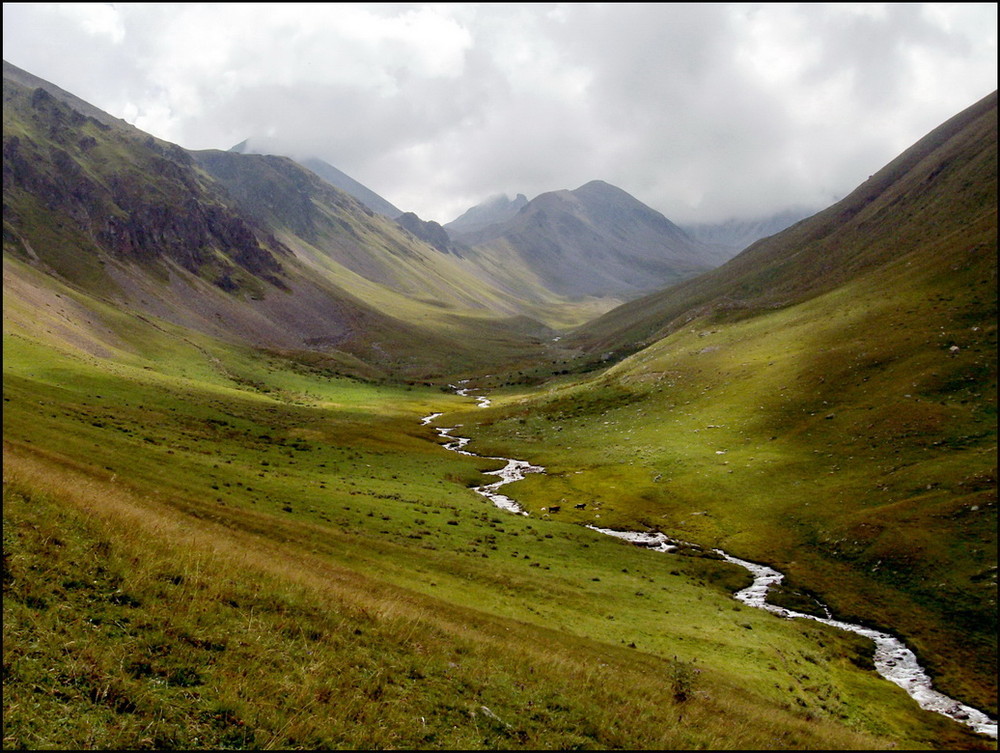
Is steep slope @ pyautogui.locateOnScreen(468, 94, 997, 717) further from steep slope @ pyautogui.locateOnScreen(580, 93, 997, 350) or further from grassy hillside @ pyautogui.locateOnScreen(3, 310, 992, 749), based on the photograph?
grassy hillside @ pyautogui.locateOnScreen(3, 310, 992, 749)

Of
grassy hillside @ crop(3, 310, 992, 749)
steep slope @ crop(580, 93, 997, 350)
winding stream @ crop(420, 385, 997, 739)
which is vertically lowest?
winding stream @ crop(420, 385, 997, 739)

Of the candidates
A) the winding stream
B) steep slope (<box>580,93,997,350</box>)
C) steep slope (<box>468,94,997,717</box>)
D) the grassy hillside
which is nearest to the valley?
the grassy hillside

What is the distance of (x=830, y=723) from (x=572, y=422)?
87.1 metres

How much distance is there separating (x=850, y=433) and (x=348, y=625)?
7547 cm

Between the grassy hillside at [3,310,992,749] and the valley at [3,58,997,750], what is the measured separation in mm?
133

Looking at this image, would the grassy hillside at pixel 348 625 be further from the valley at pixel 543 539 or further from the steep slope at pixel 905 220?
the steep slope at pixel 905 220

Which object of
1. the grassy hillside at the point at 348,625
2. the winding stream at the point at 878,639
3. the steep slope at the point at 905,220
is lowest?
the winding stream at the point at 878,639

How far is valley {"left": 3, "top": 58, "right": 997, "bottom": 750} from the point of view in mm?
14008

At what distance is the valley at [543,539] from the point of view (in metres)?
14.0

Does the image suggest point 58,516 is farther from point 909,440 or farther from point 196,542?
point 909,440

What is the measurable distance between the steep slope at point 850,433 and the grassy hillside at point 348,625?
904cm

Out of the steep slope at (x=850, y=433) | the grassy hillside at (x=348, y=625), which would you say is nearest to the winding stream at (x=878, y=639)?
the steep slope at (x=850, y=433)

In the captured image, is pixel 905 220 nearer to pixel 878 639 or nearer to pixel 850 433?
pixel 850 433

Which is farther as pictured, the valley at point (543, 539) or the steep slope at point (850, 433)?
the steep slope at point (850, 433)
